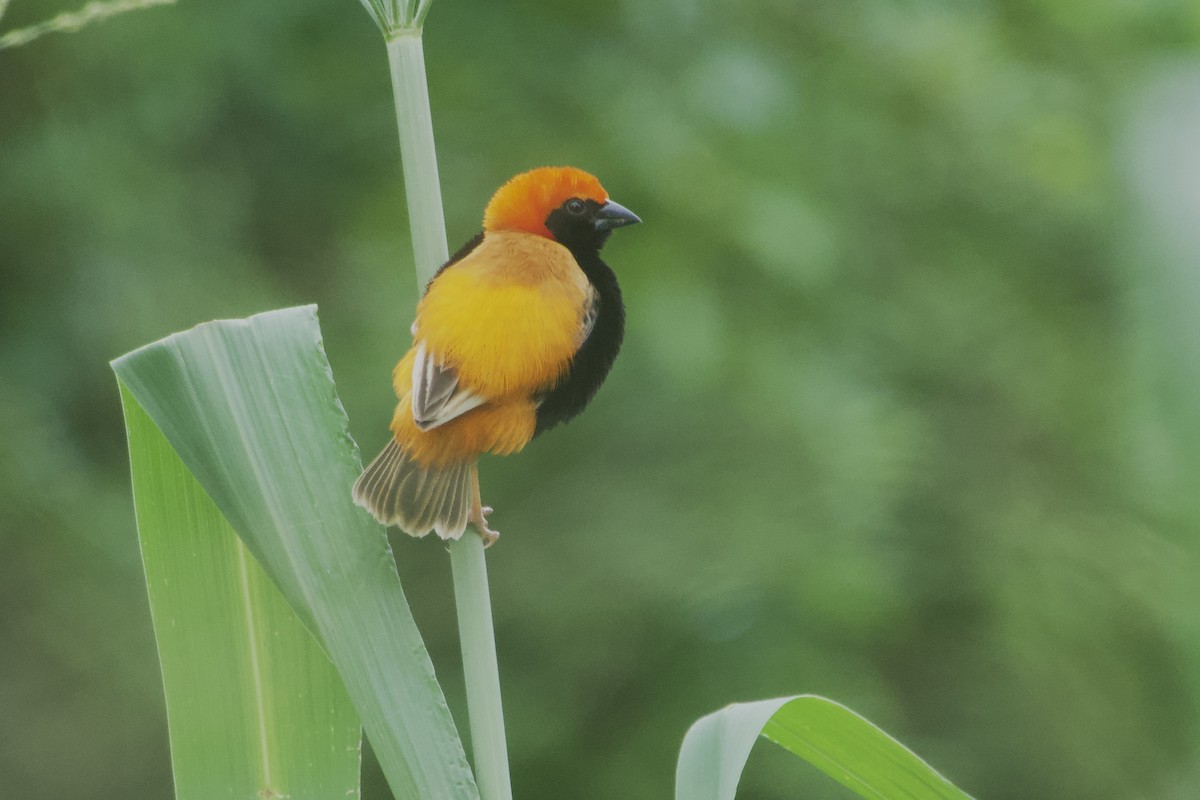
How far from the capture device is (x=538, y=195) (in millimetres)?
2156

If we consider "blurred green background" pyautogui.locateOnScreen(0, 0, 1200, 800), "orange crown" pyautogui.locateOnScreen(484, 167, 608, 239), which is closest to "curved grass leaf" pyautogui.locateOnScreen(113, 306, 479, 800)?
"orange crown" pyautogui.locateOnScreen(484, 167, 608, 239)

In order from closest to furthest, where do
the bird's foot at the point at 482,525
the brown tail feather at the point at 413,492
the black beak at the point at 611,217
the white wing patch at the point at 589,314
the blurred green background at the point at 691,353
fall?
1. the brown tail feather at the point at 413,492
2. the bird's foot at the point at 482,525
3. the white wing patch at the point at 589,314
4. the black beak at the point at 611,217
5. the blurred green background at the point at 691,353

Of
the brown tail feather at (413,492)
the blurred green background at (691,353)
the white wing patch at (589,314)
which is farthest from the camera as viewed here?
the blurred green background at (691,353)

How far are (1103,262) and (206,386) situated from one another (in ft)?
10.8

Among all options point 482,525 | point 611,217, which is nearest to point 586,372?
point 482,525

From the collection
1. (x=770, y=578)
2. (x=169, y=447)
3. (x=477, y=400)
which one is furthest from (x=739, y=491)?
(x=169, y=447)

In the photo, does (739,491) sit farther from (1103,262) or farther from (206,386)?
(206,386)

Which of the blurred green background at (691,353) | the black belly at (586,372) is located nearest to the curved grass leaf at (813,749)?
the black belly at (586,372)

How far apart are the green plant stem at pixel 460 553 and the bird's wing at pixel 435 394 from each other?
27 centimetres

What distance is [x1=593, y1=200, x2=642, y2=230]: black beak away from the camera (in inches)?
90.4

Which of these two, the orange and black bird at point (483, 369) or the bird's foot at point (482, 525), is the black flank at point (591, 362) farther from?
the bird's foot at point (482, 525)

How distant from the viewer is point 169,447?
4.29 ft

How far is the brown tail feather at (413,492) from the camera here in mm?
1622

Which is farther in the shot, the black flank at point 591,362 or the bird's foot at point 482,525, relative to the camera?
the black flank at point 591,362
